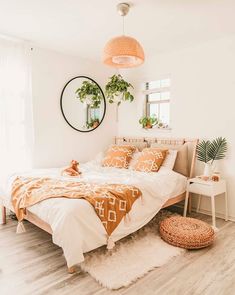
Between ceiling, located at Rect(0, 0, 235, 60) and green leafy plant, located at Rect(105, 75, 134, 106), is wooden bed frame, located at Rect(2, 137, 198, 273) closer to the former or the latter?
green leafy plant, located at Rect(105, 75, 134, 106)

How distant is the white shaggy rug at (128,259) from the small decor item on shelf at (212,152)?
1.18m

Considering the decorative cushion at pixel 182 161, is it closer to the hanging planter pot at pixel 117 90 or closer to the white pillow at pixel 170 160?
the white pillow at pixel 170 160

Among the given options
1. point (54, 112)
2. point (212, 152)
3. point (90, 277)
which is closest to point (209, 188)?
point (212, 152)

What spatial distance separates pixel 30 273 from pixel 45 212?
51 centimetres

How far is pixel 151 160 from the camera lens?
11.2ft

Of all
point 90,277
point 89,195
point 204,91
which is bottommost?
point 90,277

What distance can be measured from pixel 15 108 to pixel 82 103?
1207 millimetres

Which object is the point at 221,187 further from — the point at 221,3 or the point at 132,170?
the point at 221,3

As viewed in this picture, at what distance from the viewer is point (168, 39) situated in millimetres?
3314

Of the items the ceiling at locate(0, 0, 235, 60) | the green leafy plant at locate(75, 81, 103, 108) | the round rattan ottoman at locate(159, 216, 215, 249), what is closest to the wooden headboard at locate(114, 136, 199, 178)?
the green leafy plant at locate(75, 81, 103, 108)

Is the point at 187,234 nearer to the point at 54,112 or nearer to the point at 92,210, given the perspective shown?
the point at 92,210

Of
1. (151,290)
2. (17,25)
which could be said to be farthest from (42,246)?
(17,25)

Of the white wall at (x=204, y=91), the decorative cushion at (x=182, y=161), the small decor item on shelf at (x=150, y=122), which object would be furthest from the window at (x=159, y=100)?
the decorative cushion at (x=182, y=161)

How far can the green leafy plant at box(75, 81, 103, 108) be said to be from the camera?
4.05m
